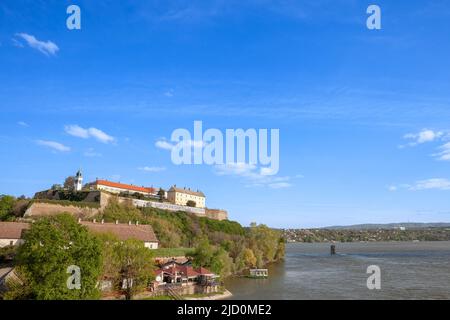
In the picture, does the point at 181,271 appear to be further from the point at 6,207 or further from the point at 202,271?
the point at 6,207

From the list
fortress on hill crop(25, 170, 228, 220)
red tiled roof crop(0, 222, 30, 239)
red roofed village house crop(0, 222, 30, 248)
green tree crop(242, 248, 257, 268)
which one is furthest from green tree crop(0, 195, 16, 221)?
green tree crop(242, 248, 257, 268)

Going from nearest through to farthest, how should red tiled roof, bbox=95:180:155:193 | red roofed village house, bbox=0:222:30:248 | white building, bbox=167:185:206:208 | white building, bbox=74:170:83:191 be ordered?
red roofed village house, bbox=0:222:30:248
white building, bbox=74:170:83:191
red tiled roof, bbox=95:180:155:193
white building, bbox=167:185:206:208

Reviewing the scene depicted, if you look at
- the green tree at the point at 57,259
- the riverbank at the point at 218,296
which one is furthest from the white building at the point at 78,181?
the green tree at the point at 57,259

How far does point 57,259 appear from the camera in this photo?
24953mm

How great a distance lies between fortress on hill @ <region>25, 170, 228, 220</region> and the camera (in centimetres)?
5591

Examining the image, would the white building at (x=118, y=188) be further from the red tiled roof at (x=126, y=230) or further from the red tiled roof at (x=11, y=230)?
the red tiled roof at (x=11, y=230)

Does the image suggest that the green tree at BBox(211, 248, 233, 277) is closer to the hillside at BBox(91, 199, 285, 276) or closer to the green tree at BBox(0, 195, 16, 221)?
the hillside at BBox(91, 199, 285, 276)

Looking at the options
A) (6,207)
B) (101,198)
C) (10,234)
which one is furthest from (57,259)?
(101,198)

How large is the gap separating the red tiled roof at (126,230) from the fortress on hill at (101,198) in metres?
8.76

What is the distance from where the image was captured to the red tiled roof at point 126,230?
47219mm

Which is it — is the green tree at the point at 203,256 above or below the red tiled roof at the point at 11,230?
below

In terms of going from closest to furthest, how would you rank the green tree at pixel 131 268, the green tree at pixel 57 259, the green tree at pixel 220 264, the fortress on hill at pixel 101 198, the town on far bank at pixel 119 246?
the green tree at pixel 57 259
the town on far bank at pixel 119 246
the green tree at pixel 131 268
the green tree at pixel 220 264
the fortress on hill at pixel 101 198

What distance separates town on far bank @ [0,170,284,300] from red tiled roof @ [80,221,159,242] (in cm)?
15
